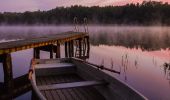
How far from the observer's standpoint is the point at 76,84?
860 cm

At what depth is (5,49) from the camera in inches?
473

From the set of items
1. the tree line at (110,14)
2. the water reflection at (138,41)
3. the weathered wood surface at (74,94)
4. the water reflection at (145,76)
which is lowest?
the water reflection at (145,76)

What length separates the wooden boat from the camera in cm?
736

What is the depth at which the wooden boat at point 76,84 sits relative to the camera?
290 inches

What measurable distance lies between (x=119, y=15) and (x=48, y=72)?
81753 millimetres

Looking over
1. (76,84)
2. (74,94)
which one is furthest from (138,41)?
(74,94)

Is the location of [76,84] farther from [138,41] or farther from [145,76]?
[138,41]

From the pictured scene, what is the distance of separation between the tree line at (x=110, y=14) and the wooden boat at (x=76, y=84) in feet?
256

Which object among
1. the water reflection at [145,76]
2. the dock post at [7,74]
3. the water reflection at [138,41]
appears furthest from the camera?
the water reflection at [138,41]

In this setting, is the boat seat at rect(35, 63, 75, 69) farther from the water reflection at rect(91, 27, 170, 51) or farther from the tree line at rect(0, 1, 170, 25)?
the tree line at rect(0, 1, 170, 25)

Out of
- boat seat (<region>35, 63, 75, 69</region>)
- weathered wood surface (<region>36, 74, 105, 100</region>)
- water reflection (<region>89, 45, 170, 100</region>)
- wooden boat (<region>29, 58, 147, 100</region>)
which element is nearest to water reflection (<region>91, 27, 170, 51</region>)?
water reflection (<region>89, 45, 170, 100</region>)

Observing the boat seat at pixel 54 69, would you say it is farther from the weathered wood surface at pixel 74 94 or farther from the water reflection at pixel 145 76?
the water reflection at pixel 145 76

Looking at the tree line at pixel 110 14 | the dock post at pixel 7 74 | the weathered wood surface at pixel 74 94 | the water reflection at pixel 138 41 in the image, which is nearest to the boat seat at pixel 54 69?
the dock post at pixel 7 74

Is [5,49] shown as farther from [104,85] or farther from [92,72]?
[104,85]
